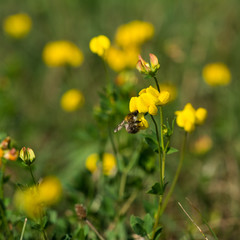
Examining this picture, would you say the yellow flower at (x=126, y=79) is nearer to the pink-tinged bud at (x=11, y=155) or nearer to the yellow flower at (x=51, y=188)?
the yellow flower at (x=51, y=188)

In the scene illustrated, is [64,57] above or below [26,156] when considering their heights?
below

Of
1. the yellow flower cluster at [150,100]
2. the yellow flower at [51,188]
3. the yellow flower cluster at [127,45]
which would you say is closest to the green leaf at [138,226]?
the yellow flower cluster at [150,100]

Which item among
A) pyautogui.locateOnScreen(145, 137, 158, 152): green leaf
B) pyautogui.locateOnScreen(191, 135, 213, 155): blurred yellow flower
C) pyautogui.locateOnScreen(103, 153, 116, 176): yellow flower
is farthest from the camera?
pyautogui.locateOnScreen(191, 135, 213, 155): blurred yellow flower

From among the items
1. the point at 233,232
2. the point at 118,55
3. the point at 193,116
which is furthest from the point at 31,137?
the point at 193,116

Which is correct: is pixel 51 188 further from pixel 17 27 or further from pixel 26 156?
pixel 17 27

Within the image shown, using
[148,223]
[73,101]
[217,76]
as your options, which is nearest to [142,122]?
[148,223]

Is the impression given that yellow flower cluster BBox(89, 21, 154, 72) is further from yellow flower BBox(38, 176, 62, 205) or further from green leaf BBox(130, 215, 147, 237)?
green leaf BBox(130, 215, 147, 237)

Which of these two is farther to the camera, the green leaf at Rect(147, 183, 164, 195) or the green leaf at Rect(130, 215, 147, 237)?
the green leaf at Rect(130, 215, 147, 237)

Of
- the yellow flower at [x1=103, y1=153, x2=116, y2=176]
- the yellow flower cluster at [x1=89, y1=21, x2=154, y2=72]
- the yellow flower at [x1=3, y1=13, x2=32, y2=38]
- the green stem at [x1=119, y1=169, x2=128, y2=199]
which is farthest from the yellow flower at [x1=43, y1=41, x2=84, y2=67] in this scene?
the green stem at [x1=119, y1=169, x2=128, y2=199]

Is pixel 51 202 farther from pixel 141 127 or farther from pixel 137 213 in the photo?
pixel 141 127
